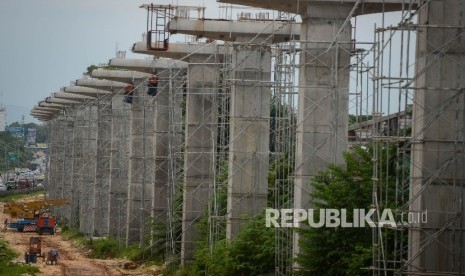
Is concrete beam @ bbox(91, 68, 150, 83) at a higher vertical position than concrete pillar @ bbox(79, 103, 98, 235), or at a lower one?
higher

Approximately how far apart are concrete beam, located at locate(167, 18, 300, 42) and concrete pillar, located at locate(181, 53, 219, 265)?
481cm

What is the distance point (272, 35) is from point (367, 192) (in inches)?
420

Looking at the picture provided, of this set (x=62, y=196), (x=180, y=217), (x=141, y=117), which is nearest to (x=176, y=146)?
(x=180, y=217)

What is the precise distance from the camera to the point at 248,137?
40.4 metres

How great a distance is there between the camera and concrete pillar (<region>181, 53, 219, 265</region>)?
4588cm

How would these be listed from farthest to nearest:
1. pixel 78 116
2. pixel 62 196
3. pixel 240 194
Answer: pixel 62 196 < pixel 78 116 < pixel 240 194

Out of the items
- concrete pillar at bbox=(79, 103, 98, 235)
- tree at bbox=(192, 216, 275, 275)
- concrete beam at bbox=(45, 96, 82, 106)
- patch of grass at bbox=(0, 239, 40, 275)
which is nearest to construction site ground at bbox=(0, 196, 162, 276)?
patch of grass at bbox=(0, 239, 40, 275)

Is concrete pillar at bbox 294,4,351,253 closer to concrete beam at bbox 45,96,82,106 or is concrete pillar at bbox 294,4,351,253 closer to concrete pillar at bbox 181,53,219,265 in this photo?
concrete pillar at bbox 181,53,219,265

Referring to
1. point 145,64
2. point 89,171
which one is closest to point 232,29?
point 145,64

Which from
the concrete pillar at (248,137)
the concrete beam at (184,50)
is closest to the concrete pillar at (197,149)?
the concrete beam at (184,50)

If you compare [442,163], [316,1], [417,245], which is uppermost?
[316,1]

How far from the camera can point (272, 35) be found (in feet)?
124

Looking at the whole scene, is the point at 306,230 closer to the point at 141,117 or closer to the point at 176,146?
the point at 176,146

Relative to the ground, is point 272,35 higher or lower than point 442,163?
higher
